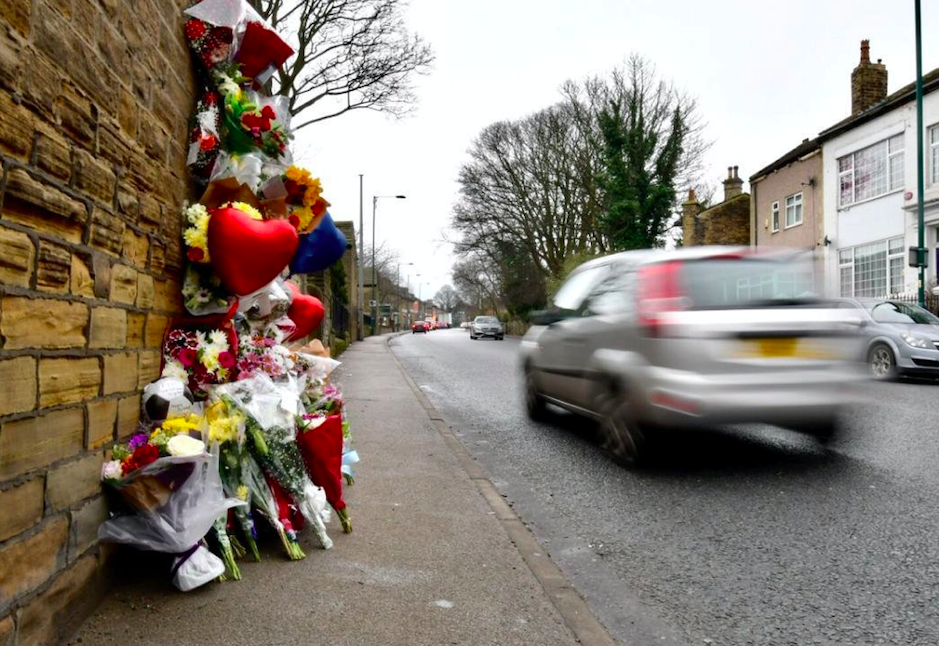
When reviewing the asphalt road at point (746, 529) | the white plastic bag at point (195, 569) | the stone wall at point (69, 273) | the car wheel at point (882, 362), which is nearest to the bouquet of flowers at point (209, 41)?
the stone wall at point (69, 273)

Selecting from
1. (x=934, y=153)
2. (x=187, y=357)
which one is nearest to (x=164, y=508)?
(x=187, y=357)

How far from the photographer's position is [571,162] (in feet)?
121

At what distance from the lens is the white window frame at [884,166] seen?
2088 cm

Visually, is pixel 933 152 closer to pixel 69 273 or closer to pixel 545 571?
pixel 545 571

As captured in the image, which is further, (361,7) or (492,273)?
(492,273)

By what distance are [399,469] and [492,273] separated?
146ft

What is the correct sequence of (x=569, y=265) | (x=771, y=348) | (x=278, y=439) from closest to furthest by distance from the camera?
(x=278, y=439), (x=771, y=348), (x=569, y=265)

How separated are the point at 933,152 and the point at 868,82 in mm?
5440

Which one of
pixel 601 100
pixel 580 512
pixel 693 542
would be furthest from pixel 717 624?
pixel 601 100

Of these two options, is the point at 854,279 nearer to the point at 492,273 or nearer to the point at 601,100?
the point at 601,100

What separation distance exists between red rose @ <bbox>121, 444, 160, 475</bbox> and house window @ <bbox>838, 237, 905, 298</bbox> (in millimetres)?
22364

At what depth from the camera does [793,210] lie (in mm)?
26359

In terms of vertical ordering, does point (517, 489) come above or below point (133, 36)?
below

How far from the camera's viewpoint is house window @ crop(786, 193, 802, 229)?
1020 inches
